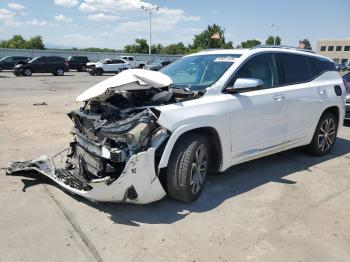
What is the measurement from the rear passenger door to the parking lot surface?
2.07ft

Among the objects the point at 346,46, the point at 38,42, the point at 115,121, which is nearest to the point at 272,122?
the point at 115,121

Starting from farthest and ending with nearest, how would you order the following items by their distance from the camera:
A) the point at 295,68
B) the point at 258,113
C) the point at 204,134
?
the point at 295,68, the point at 258,113, the point at 204,134

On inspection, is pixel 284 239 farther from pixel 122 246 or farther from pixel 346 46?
pixel 346 46

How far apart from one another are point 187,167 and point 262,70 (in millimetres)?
1991

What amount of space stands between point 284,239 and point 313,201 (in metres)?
1.17

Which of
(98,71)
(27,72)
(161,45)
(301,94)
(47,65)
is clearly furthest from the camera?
(161,45)

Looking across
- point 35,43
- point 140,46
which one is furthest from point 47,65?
point 35,43

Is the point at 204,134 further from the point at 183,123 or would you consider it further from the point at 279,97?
the point at 279,97

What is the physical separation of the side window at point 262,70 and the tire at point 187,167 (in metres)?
1.02

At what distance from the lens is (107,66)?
37.1 m

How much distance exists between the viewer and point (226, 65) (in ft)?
16.5

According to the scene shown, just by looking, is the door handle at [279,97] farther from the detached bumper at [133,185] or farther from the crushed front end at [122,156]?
the detached bumper at [133,185]

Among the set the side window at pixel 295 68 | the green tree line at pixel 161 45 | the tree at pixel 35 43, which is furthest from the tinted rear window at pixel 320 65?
the tree at pixel 35 43

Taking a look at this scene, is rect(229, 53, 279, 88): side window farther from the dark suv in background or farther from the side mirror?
the dark suv in background
